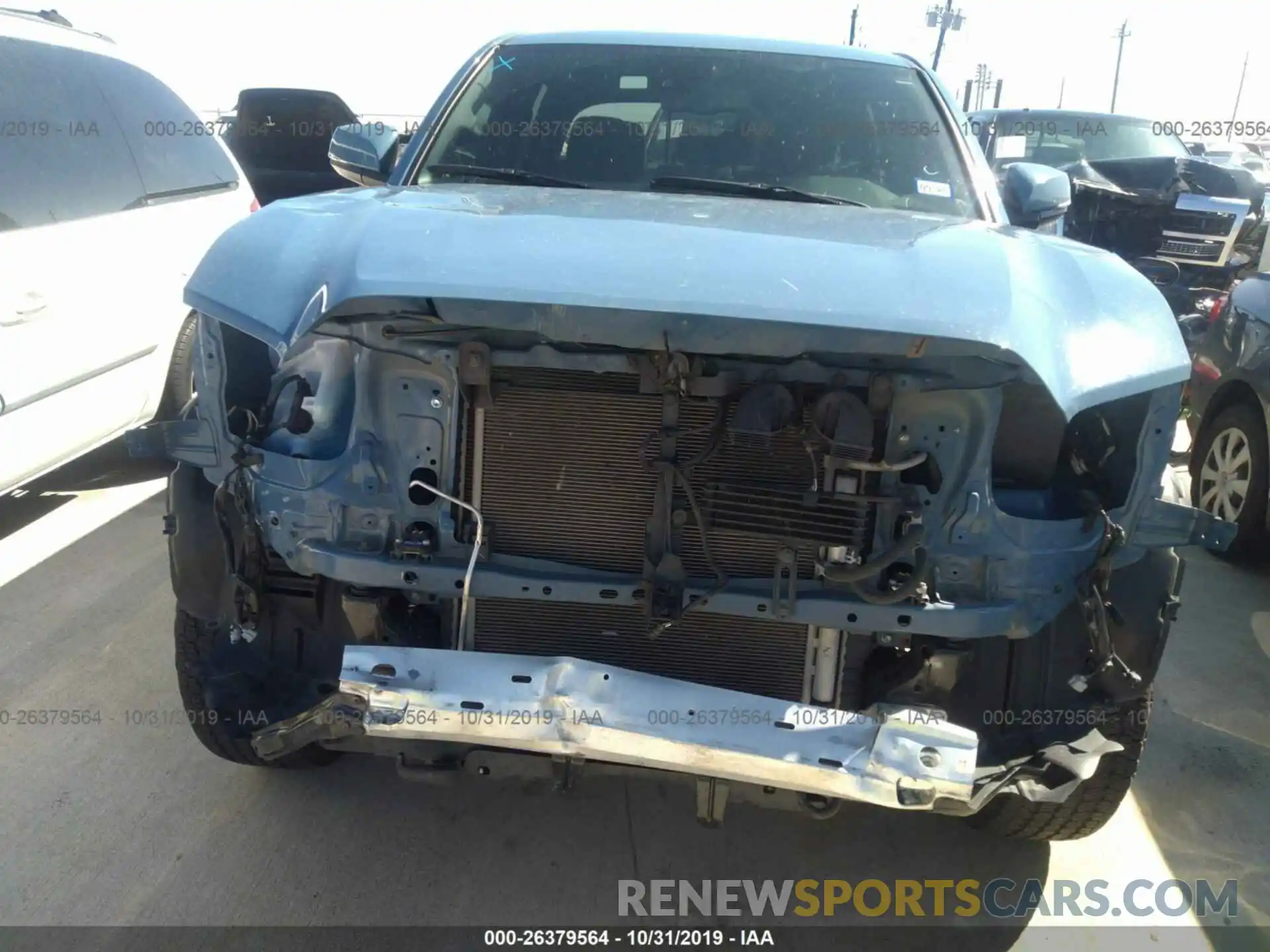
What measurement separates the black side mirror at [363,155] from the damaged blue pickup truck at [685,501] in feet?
3.20

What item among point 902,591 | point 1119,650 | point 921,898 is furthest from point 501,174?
point 921,898

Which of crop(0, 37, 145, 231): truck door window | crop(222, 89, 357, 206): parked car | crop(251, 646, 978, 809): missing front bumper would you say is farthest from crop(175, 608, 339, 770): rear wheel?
crop(222, 89, 357, 206): parked car

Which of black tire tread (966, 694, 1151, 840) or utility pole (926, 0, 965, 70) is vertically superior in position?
utility pole (926, 0, 965, 70)

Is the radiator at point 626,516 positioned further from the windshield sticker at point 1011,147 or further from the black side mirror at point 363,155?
the windshield sticker at point 1011,147

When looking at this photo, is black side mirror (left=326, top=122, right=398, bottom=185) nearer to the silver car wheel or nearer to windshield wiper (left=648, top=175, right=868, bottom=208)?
windshield wiper (left=648, top=175, right=868, bottom=208)

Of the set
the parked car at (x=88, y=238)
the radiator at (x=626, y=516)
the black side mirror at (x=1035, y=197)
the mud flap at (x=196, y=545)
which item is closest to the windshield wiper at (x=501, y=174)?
the radiator at (x=626, y=516)

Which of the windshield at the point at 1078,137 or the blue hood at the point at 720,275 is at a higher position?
the windshield at the point at 1078,137

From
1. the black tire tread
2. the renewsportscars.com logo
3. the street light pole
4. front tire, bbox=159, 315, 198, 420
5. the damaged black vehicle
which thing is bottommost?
the renewsportscars.com logo

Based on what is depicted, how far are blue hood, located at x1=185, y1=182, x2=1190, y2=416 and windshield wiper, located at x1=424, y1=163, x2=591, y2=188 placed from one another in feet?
1.71

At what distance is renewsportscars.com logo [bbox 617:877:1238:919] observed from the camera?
247 cm

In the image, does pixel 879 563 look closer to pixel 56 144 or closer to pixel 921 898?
pixel 921 898

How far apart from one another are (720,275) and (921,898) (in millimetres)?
1672

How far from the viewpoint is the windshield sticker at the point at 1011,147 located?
8.45m

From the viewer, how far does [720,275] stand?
1860 mm
